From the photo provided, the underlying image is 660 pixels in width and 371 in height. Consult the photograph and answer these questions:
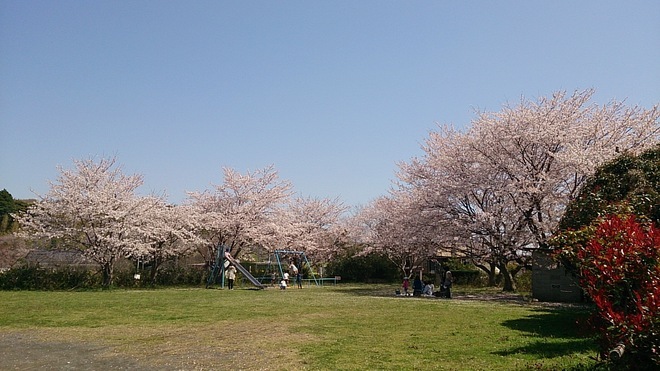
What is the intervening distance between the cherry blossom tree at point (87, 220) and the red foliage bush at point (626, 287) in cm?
2507

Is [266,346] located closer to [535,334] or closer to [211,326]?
[211,326]

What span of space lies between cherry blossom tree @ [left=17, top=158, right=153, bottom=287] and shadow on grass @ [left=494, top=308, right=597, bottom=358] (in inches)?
824

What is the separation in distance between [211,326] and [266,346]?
3.16 meters

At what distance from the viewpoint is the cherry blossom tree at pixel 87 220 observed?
26828 millimetres

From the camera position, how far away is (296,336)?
34.4ft

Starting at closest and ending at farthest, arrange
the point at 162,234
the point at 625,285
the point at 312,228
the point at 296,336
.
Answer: the point at 625,285
the point at 296,336
the point at 162,234
the point at 312,228

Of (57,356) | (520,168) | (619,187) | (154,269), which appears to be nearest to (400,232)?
(520,168)

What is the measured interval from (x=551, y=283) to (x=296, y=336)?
517 inches

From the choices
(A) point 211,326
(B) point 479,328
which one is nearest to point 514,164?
(B) point 479,328

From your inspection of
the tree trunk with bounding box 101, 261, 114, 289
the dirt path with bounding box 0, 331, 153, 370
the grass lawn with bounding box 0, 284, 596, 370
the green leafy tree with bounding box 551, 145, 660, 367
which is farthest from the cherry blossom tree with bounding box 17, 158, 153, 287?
the green leafy tree with bounding box 551, 145, 660, 367

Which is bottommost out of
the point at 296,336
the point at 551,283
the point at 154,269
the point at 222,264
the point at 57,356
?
the point at 57,356

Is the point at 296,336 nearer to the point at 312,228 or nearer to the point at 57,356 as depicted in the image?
the point at 57,356

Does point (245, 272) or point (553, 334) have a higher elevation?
point (245, 272)

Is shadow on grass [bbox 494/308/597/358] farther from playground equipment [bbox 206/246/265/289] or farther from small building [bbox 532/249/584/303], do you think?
playground equipment [bbox 206/246/265/289]
